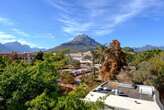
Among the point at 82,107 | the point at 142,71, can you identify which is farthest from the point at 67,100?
the point at 142,71

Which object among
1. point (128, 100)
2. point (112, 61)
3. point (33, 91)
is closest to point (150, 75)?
point (112, 61)

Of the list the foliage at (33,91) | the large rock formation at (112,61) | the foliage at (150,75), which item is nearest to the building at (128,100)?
the foliage at (33,91)

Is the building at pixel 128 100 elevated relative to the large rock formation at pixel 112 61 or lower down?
lower down

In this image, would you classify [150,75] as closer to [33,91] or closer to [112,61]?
[112,61]

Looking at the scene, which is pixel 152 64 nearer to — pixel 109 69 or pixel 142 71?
pixel 142 71

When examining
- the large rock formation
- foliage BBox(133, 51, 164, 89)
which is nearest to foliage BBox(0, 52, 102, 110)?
foliage BBox(133, 51, 164, 89)

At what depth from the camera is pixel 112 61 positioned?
39656 mm

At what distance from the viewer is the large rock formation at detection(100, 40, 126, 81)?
129 ft

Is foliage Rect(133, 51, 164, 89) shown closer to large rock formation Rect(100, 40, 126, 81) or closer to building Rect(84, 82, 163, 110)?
large rock formation Rect(100, 40, 126, 81)

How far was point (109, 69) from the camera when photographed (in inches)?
1576

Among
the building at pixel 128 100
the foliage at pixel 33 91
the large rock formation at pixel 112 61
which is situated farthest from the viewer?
the large rock formation at pixel 112 61

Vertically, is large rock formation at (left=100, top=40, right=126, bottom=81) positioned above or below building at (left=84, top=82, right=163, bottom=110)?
above

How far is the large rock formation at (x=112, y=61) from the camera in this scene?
3941cm

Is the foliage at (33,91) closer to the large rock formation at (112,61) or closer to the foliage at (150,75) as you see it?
the foliage at (150,75)
